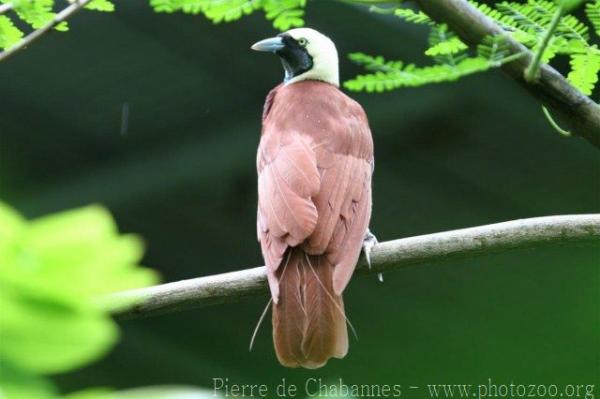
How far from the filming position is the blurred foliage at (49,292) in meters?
0.31

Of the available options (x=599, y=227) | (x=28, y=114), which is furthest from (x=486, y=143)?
(x=599, y=227)

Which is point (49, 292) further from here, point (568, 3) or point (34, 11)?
point (34, 11)

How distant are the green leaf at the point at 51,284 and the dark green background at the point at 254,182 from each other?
3.72m

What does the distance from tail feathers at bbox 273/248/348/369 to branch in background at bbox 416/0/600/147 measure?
1009mm

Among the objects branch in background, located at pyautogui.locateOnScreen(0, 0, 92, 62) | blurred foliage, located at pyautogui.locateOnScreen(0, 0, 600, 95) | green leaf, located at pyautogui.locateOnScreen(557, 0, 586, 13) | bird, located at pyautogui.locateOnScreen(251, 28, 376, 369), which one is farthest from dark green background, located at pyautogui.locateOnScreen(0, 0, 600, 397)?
green leaf, located at pyautogui.locateOnScreen(557, 0, 586, 13)

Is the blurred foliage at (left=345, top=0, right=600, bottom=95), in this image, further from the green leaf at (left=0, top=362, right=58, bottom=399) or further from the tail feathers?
the green leaf at (left=0, top=362, right=58, bottom=399)

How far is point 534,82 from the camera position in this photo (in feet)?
4.04

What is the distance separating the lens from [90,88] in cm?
437

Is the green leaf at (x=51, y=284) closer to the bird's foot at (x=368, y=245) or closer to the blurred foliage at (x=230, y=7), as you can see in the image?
the blurred foliage at (x=230, y=7)

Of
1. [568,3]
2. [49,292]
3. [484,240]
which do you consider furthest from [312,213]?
[49,292]

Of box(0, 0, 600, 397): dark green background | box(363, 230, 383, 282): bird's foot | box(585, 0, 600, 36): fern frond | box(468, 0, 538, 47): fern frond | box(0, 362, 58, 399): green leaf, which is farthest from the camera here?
box(0, 0, 600, 397): dark green background

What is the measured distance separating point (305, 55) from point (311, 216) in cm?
118

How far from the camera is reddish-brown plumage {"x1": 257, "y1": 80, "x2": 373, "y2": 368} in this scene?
2162 millimetres

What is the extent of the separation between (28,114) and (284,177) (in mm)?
2289
